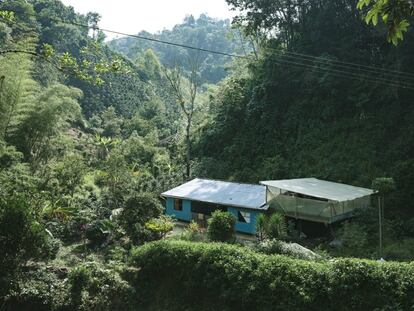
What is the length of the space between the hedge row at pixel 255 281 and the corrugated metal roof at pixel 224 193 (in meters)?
6.10

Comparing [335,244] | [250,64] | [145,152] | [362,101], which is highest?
[250,64]

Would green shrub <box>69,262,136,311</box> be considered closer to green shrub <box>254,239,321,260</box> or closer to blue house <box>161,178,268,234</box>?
green shrub <box>254,239,321,260</box>

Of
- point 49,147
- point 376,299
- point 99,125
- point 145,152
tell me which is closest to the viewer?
point 376,299

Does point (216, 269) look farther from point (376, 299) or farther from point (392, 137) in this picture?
point (392, 137)

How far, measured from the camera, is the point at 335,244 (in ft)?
48.0

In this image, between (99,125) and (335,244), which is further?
(99,125)

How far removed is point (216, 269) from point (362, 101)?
16.5m

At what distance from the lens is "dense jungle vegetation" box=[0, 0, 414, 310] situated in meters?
9.90

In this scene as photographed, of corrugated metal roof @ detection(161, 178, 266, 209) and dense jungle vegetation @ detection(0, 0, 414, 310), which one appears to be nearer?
→ dense jungle vegetation @ detection(0, 0, 414, 310)

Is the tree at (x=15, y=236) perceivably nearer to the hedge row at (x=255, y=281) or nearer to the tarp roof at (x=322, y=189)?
the hedge row at (x=255, y=281)

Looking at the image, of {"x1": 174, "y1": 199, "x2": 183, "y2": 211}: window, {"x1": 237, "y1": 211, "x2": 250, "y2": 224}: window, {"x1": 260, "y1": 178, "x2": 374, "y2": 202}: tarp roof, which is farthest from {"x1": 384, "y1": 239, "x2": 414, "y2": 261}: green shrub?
{"x1": 174, "y1": 199, "x2": 183, "y2": 211}: window

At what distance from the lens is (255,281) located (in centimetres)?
998

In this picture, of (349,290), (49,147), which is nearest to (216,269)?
(349,290)

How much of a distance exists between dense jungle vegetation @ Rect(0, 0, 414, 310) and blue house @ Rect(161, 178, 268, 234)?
1.96 metres
